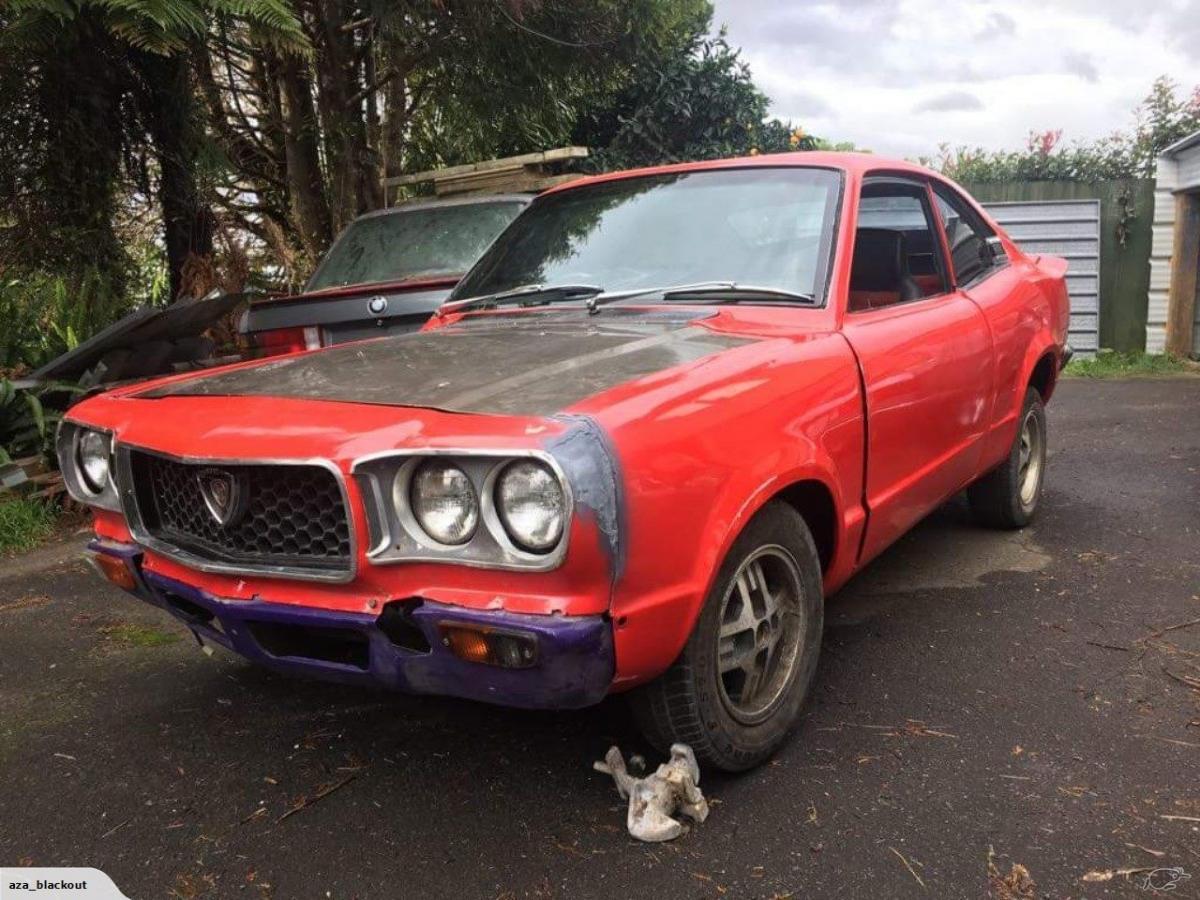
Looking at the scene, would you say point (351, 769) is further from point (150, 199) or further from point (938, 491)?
point (150, 199)

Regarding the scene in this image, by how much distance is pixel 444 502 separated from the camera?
6.44 feet

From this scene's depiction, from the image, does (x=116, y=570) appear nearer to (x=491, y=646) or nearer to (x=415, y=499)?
(x=415, y=499)

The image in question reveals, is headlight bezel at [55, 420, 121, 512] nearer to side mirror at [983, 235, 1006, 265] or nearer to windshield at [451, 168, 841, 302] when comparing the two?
windshield at [451, 168, 841, 302]

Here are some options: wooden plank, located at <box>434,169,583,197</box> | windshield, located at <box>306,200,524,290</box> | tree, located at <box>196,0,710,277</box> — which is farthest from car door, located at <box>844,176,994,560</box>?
tree, located at <box>196,0,710,277</box>

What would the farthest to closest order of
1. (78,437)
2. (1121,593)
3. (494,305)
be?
(1121,593) < (494,305) < (78,437)

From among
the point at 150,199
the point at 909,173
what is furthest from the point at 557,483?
the point at 150,199

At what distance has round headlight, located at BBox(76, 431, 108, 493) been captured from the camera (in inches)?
103

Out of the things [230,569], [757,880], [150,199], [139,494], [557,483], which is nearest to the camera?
[557,483]

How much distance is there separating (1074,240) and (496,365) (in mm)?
9460

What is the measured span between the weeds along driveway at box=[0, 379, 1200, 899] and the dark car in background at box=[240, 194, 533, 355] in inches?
84.9

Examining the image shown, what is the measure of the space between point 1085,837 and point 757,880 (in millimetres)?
756

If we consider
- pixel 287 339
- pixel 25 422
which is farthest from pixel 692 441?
pixel 25 422

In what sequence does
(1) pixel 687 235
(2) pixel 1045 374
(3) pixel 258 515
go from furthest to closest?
1. (2) pixel 1045 374
2. (1) pixel 687 235
3. (3) pixel 258 515

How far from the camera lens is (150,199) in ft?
23.6
